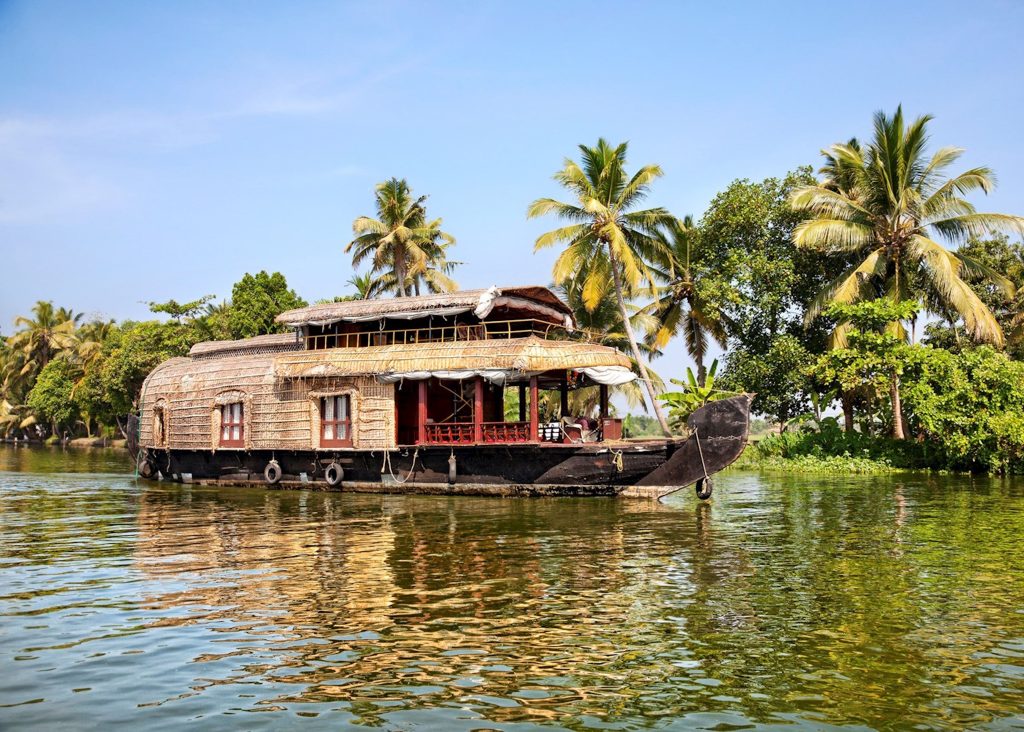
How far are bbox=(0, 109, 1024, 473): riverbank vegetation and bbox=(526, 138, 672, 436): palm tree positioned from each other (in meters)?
0.06

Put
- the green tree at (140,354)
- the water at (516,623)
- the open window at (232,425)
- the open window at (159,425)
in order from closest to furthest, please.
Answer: the water at (516,623)
the open window at (232,425)
the open window at (159,425)
the green tree at (140,354)

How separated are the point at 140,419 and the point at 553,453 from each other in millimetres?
12982

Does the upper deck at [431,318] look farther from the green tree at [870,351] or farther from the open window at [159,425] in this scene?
the green tree at [870,351]

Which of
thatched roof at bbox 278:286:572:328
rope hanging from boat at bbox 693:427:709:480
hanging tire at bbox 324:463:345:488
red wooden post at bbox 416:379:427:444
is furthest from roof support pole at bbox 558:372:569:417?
hanging tire at bbox 324:463:345:488

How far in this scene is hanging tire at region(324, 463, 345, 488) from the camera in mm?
20234

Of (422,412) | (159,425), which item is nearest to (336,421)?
(422,412)

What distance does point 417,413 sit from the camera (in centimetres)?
2134

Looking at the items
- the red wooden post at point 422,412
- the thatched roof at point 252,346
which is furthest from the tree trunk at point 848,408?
the thatched roof at point 252,346

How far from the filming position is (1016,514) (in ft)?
48.8

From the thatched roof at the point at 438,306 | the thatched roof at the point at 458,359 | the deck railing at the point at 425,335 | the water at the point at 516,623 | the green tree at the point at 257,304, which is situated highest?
the green tree at the point at 257,304

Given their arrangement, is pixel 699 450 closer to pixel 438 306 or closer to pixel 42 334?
pixel 438 306

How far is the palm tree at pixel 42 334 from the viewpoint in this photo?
60812 millimetres

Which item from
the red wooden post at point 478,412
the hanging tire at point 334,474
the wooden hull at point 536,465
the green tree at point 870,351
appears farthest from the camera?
the green tree at point 870,351

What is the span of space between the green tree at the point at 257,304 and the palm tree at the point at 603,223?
14438 millimetres
